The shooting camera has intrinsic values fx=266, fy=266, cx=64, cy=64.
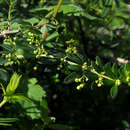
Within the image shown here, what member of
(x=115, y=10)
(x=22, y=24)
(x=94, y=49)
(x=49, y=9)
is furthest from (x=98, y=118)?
(x=22, y=24)

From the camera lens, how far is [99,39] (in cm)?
239

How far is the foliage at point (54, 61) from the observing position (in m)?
1.33

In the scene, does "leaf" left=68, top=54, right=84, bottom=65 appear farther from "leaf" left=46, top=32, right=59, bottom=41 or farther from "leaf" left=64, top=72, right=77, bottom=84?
"leaf" left=46, top=32, right=59, bottom=41

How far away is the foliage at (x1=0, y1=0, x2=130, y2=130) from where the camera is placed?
1.33 meters

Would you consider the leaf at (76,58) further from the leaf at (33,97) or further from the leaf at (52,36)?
the leaf at (33,97)

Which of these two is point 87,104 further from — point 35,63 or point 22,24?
point 22,24

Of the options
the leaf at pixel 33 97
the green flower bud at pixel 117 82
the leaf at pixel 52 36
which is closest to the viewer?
the green flower bud at pixel 117 82

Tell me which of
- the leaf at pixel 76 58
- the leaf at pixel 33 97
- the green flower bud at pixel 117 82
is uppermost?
the leaf at pixel 76 58

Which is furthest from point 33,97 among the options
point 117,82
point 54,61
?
point 117,82

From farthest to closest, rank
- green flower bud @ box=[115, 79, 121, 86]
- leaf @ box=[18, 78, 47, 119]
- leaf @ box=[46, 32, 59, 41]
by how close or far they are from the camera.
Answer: leaf @ box=[18, 78, 47, 119]
leaf @ box=[46, 32, 59, 41]
green flower bud @ box=[115, 79, 121, 86]

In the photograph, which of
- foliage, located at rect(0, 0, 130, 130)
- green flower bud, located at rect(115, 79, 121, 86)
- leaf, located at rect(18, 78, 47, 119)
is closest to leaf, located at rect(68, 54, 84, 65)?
foliage, located at rect(0, 0, 130, 130)

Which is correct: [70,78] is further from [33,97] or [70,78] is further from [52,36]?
[33,97]

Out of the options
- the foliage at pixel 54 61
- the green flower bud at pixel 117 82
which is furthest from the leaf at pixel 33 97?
the green flower bud at pixel 117 82

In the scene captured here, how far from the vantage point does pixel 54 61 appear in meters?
1.50
